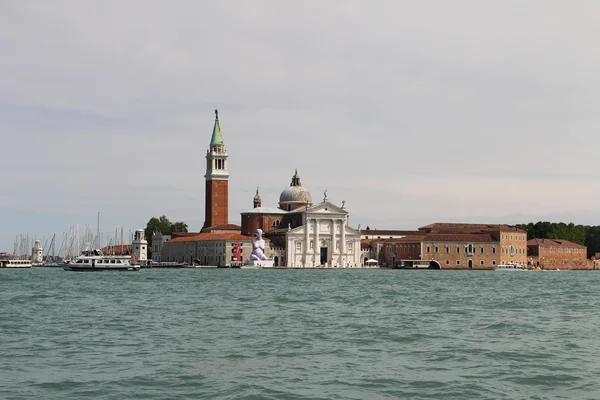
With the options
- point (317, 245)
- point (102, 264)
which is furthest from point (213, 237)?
point (102, 264)

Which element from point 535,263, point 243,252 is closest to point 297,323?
point 243,252

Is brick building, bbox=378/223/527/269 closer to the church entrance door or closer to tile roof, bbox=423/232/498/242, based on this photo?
tile roof, bbox=423/232/498/242

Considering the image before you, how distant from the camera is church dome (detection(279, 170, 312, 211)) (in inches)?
4250

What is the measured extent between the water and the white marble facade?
221 feet

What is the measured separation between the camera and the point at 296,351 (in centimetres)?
1709

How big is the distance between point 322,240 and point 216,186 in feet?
49.7

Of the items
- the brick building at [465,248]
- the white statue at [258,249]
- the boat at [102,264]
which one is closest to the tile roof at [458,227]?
the brick building at [465,248]

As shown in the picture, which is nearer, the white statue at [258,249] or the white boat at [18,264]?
the white statue at [258,249]

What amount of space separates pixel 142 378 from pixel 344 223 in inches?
3346

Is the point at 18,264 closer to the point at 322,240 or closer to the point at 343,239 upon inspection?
the point at 322,240

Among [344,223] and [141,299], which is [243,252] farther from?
[141,299]

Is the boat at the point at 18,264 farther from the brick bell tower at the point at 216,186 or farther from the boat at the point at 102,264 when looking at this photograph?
the boat at the point at 102,264

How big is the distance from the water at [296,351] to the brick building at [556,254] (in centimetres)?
7612

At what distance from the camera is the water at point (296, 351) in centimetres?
1331
